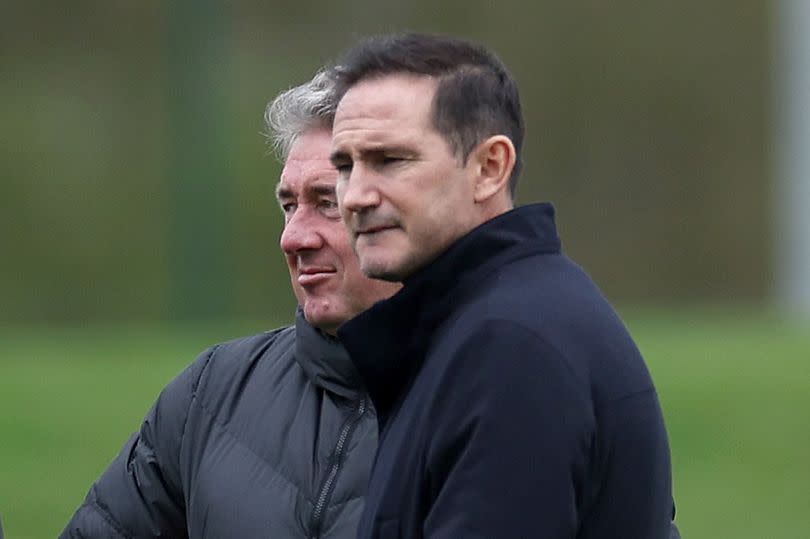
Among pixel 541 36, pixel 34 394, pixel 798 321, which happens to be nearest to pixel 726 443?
pixel 798 321

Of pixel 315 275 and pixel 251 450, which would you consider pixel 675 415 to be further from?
pixel 251 450

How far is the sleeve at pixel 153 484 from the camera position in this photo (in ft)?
11.6

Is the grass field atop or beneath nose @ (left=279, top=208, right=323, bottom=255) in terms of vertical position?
beneath

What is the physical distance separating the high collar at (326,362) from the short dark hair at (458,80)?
750 millimetres

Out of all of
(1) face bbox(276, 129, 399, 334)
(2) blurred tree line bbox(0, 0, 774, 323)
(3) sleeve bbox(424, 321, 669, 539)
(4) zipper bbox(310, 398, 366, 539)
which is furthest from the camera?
(2) blurred tree line bbox(0, 0, 774, 323)

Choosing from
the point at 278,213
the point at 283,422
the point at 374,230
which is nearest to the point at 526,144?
the point at 278,213

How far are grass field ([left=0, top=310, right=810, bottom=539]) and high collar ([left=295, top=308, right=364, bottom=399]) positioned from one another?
4978 millimetres

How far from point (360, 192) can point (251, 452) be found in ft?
2.87

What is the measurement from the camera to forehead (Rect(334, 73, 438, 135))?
8.56 ft

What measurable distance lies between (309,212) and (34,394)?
6.84m

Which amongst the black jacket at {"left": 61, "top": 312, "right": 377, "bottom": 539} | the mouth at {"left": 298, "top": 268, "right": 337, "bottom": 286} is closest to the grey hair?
the mouth at {"left": 298, "top": 268, "right": 337, "bottom": 286}

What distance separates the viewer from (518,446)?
2346mm

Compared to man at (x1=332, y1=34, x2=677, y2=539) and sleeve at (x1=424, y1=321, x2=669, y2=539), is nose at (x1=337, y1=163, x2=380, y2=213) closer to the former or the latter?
man at (x1=332, y1=34, x2=677, y2=539)

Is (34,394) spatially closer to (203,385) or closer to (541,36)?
(203,385)
